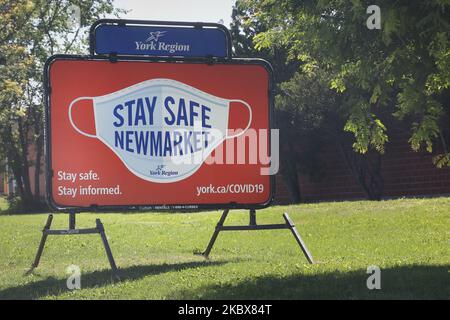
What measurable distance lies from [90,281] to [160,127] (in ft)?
8.04

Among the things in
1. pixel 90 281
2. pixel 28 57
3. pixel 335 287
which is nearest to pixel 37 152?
pixel 28 57

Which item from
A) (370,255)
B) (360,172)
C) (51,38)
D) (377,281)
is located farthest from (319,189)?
(377,281)

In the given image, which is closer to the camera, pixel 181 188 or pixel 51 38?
pixel 181 188

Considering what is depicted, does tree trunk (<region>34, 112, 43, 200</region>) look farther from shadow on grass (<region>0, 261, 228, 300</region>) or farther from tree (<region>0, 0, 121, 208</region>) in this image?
shadow on grass (<region>0, 261, 228, 300</region>)

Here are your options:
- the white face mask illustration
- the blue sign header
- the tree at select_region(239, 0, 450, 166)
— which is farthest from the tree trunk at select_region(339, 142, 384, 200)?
the tree at select_region(239, 0, 450, 166)

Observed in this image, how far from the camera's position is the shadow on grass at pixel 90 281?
8783mm

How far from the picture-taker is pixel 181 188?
10680mm

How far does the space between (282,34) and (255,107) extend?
116 centimetres

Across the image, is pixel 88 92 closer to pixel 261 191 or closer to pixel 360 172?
pixel 261 191

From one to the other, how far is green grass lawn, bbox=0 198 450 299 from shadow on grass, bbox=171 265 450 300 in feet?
0.04

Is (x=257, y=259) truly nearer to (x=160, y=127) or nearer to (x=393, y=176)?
(x=160, y=127)

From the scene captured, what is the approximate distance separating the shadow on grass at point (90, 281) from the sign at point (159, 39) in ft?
10.0

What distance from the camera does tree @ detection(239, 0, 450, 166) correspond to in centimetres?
783

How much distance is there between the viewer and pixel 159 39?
1043 cm
